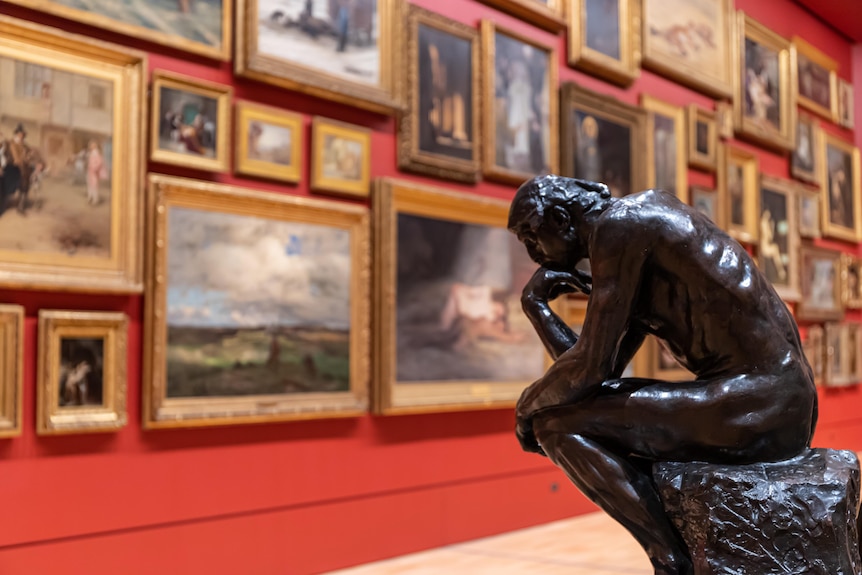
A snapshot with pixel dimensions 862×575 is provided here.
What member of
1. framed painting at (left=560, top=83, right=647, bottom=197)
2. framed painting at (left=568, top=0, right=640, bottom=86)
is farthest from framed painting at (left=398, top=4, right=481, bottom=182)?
framed painting at (left=568, top=0, right=640, bottom=86)

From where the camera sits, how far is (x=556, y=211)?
3.82 m

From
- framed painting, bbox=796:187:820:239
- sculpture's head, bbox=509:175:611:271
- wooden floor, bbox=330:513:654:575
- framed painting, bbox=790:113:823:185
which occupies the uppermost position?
framed painting, bbox=790:113:823:185

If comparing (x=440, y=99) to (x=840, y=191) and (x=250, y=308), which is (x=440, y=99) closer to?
(x=250, y=308)

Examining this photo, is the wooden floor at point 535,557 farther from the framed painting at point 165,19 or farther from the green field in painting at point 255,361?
the framed painting at point 165,19

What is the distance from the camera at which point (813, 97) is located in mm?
12586

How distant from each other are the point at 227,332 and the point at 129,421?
32.2 inches

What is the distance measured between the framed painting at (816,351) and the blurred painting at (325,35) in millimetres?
7634

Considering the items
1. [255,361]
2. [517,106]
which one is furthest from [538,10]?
[255,361]

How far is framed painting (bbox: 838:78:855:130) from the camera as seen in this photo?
1330 centimetres

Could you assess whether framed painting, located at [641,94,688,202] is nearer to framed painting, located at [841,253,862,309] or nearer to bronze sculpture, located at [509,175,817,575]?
framed painting, located at [841,253,862,309]

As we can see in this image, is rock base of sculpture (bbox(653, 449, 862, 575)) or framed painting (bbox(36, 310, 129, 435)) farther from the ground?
framed painting (bbox(36, 310, 129, 435))

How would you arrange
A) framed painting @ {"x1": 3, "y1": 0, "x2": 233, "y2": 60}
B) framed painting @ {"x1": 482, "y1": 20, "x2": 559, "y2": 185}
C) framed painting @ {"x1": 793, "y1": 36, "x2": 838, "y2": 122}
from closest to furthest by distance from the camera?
framed painting @ {"x1": 3, "y1": 0, "x2": 233, "y2": 60} < framed painting @ {"x1": 482, "y1": 20, "x2": 559, "y2": 185} < framed painting @ {"x1": 793, "y1": 36, "x2": 838, "y2": 122}

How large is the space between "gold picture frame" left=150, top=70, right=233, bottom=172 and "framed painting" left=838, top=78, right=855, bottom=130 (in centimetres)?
1040

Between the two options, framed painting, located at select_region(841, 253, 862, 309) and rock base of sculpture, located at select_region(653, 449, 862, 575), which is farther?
framed painting, located at select_region(841, 253, 862, 309)
